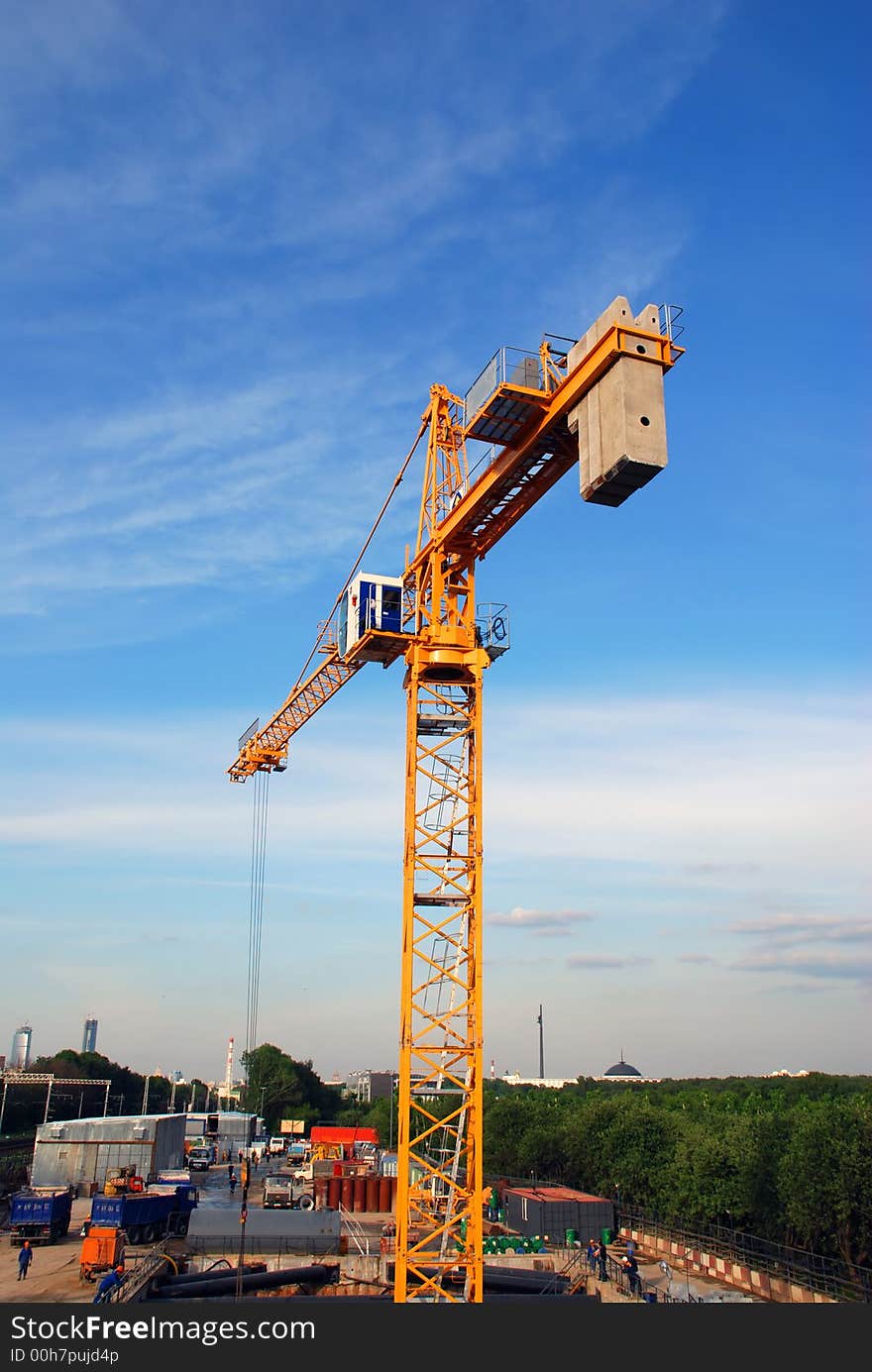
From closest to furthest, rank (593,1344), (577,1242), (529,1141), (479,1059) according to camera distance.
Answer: (593,1344) < (479,1059) < (577,1242) < (529,1141)

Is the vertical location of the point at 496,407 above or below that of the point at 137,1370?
above

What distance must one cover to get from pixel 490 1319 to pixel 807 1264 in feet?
84.8

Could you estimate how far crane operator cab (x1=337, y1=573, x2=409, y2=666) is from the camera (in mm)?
28109

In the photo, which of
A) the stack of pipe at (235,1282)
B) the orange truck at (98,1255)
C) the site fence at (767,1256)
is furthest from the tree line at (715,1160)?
the orange truck at (98,1255)

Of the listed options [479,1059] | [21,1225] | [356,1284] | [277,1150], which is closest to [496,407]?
[479,1059]

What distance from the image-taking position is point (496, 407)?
69.9 feet

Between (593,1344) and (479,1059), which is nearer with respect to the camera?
(593,1344)

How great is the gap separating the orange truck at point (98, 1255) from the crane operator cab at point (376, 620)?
765 inches

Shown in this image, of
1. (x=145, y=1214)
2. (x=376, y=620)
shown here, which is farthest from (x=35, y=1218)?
(x=376, y=620)

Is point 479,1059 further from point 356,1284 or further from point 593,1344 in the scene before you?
point 356,1284

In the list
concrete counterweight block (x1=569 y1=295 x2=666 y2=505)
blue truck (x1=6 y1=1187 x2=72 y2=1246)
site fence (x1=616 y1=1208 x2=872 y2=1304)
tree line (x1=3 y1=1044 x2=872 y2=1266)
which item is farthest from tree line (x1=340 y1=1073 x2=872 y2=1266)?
concrete counterweight block (x1=569 y1=295 x2=666 y2=505)

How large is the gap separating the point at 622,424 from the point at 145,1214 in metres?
32.5

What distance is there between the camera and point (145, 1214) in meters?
34.6

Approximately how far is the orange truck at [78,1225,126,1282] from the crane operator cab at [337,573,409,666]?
63.8 feet
